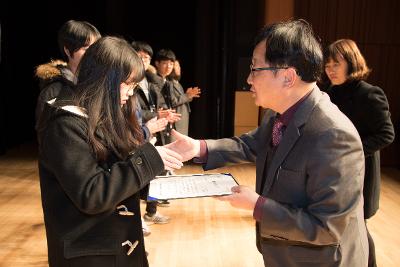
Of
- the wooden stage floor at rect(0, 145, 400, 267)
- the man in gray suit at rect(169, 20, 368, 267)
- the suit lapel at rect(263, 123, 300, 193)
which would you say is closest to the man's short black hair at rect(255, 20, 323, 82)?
the man in gray suit at rect(169, 20, 368, 267)

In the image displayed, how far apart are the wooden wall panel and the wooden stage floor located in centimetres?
210

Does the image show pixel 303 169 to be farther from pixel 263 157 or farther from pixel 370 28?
pixel 370 28

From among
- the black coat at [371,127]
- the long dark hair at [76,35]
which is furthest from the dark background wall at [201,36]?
the long dark hair at [76,35]

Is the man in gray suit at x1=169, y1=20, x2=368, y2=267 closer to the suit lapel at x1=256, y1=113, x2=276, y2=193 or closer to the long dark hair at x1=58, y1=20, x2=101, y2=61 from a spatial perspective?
the suit lapel at x1=256, y1=113, x2=276, y2=193

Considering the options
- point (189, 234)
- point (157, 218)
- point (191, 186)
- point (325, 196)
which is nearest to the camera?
point (325, 196)

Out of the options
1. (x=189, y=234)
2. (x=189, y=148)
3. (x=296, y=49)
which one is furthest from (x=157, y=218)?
(x=296, y=49)

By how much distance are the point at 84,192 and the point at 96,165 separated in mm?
89

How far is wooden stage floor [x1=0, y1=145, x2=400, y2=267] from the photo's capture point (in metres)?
3.04

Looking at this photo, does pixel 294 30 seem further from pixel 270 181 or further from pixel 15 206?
pixel 15 206

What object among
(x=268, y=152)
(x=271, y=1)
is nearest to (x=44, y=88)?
(x=268, y=152)

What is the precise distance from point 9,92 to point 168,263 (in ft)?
20.5

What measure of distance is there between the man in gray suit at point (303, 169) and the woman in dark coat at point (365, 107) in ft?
3.88

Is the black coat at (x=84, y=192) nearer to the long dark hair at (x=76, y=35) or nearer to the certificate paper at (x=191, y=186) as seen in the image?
the certificate paper at (x=191, y=186)

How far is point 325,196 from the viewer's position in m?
1.06
